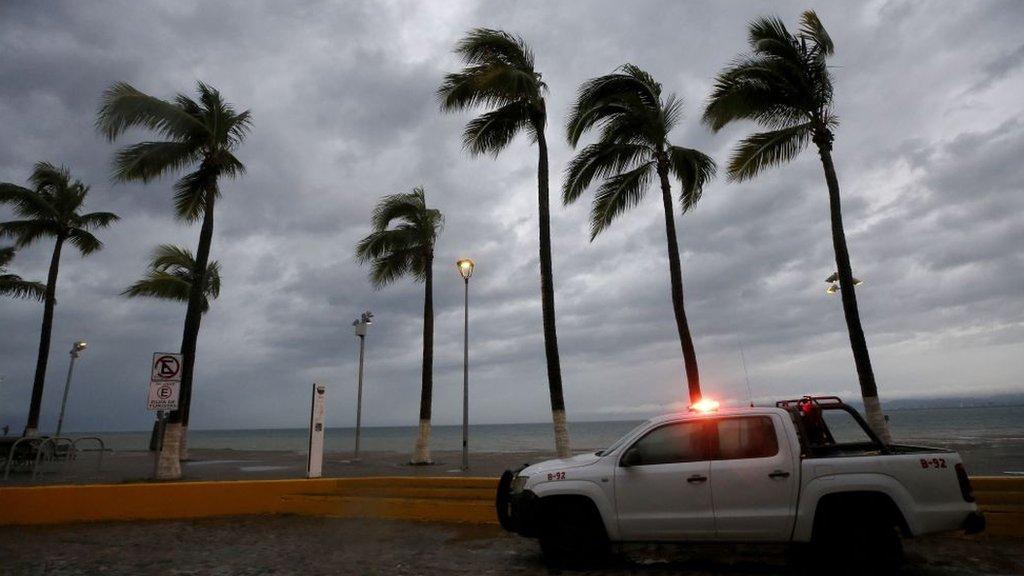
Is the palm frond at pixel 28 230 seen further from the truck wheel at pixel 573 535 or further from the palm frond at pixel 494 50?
the truck wheel at pixel 573 535

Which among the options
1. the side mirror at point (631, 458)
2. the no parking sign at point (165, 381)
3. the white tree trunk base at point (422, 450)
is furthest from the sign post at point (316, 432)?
the side mirror at point (631, 458)

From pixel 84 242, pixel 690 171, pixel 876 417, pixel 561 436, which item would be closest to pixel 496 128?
pixel 690 171

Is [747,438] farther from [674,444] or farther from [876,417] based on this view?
[876,417]

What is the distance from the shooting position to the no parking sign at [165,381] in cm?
1141

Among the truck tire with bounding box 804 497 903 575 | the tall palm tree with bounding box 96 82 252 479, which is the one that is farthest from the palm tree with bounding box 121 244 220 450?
the truck tire with bounding box 804 497 903 575

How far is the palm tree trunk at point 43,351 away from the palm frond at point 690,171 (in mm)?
25196

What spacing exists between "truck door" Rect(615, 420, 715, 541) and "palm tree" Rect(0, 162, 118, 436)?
26.0 meters

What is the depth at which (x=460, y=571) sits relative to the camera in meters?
6.19

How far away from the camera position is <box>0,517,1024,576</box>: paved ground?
6.12 m

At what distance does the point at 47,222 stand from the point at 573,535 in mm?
27480

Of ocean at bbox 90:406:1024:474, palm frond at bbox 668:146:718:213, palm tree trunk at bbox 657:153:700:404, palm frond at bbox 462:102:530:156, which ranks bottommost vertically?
ocean at bbox 90:406:1024:474

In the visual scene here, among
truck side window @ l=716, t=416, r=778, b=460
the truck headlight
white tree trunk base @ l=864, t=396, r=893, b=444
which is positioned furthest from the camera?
white tree trunk base @ l=864, t=396, r=893, b=444

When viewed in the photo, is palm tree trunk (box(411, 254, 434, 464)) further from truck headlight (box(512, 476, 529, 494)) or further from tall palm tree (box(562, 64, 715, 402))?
truck headlight (box(512, 476, 529, 494))

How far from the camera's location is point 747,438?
5773mm
